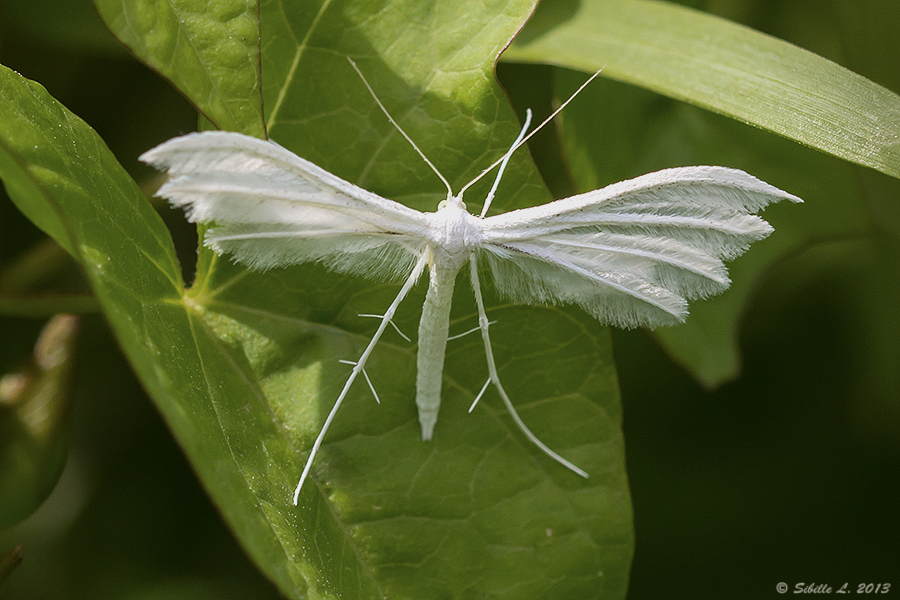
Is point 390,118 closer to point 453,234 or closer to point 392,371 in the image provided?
point 453,234

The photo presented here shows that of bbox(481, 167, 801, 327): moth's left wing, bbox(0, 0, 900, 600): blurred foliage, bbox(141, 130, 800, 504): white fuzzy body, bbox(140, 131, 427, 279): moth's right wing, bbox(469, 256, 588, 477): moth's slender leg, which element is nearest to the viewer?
bbox(140, 131, 427, 279): moth's right wing

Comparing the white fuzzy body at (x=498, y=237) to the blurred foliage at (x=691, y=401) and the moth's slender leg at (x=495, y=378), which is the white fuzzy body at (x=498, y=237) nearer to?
the moth's slender leg at (x=495, y=378)

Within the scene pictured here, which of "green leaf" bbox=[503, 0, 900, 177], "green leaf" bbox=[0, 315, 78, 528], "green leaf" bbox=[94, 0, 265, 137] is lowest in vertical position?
"green leaf" bbox=[0, 315, 78, 528]

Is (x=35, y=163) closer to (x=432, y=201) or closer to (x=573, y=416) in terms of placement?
(x=432, y=201)

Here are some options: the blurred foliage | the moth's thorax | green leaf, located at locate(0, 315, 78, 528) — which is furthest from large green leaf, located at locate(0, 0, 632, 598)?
green leaf, located at locate(0, 315, 78, 528)

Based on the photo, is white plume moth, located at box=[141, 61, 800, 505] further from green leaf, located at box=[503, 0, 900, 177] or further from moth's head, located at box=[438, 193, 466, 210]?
green leaf, located at box=[503, 0, 900, 177]

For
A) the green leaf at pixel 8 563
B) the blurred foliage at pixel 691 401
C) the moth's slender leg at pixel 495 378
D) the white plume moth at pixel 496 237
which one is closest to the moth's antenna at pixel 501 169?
the white plume moth at pixel 496 237
